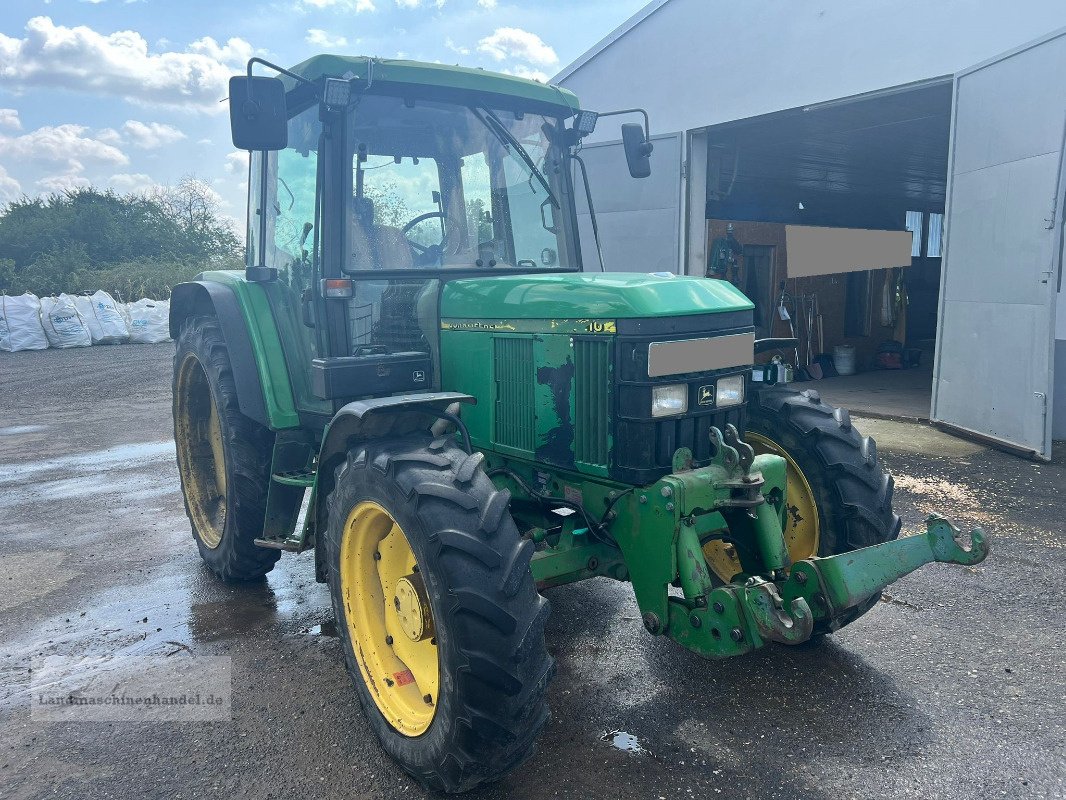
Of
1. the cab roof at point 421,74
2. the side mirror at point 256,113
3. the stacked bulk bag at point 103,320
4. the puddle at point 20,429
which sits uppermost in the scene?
the cab roof at point 421,74

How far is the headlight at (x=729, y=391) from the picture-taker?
3.14m

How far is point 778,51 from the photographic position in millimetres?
9047

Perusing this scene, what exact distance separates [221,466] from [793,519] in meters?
3.26

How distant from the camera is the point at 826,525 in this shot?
3.52 meters

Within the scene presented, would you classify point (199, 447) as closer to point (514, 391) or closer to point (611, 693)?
point (514, 391)

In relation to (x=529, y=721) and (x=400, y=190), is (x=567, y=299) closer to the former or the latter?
(x=400, y=190)

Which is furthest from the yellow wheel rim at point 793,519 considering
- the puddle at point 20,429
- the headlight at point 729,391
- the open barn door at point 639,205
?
the puddle at point 20,429

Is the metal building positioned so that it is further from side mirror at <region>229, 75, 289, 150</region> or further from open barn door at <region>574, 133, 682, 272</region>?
side mirror at <region>229, 75, 289, 150</region>

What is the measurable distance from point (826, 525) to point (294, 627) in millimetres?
2503

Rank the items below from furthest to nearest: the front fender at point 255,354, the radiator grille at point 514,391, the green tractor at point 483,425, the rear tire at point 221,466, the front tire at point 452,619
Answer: the rear tire at point 221,466, the front fender at point 255,354, the radiator grille at point 514,391, the green tractor at point 483,425, the front tire at point 452,619

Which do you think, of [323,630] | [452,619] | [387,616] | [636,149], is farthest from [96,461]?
[452,619]

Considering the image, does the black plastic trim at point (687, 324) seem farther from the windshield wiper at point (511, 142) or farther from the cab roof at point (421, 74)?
the cab roof at point (421, 74)

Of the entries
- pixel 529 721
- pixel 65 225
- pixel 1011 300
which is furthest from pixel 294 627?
pixel 65 225

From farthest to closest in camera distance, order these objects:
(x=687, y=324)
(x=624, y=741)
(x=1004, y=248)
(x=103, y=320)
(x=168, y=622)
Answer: (x=103, y=320) < (x=1004, y=248) < (x=168, y=622) < (x=687, y=324) < (x=624, y=741)
